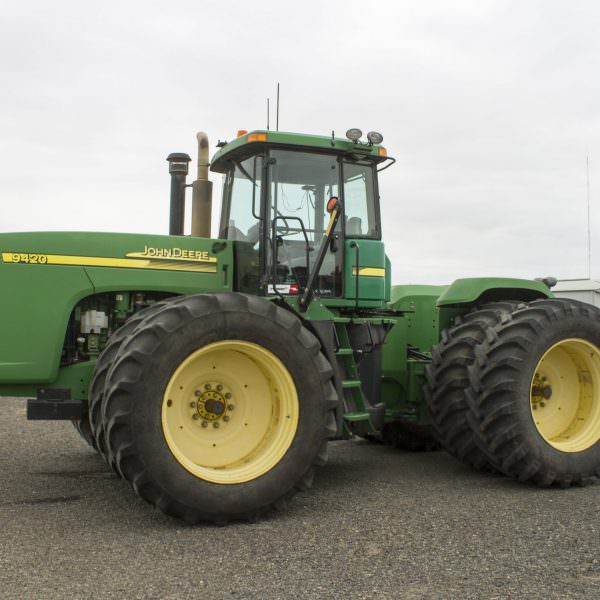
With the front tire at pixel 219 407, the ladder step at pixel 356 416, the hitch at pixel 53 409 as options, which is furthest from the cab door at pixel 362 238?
the hitch at pixel 53 409

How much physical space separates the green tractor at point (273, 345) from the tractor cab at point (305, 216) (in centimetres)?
1

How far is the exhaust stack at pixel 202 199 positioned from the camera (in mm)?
7098

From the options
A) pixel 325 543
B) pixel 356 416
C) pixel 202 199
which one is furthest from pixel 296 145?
pixel 325 543

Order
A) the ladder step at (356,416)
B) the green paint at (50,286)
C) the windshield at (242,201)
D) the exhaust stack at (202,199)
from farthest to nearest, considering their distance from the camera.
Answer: the exhaust stack at (202,199)
the windshield at (242,201)
the ladder step at (356,416)
the green paint at (50,286)

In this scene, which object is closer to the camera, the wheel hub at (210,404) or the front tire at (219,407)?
the front tire at (219,407)

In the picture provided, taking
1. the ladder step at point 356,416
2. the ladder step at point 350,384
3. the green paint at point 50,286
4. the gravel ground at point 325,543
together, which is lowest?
the gravel ground at point 325,543

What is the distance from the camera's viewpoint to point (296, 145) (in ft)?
21.2

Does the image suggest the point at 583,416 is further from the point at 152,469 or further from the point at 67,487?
the point at 67,487

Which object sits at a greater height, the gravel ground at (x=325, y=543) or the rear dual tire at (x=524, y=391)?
the rear dual tire at (x=524, y=391)

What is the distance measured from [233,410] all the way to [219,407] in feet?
0.44

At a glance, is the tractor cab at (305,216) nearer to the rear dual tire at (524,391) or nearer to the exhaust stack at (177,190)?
the exhaust stack at (177,190)

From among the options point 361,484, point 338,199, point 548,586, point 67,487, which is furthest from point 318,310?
point 548,586

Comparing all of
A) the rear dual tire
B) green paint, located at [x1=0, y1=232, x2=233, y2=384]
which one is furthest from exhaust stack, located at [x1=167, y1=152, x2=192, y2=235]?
the rear dual tire

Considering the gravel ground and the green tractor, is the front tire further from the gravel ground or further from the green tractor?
the gravel ground
